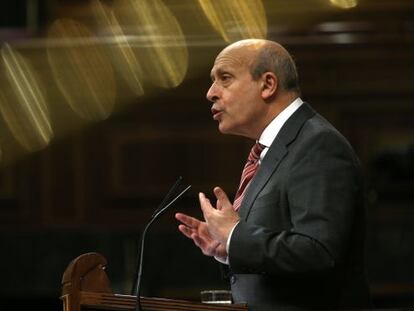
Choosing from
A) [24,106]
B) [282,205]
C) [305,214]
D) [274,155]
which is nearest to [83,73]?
[24,106]

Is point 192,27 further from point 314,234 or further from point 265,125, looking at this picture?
point 314,234

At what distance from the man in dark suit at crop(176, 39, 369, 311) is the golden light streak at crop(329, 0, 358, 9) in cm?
312

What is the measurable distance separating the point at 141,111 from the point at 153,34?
0.42 meters

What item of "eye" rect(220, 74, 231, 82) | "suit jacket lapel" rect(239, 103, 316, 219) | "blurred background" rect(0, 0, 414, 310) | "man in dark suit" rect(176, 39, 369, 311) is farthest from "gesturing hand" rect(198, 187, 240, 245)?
"blurred background" rect(0, 0, 414, 310)

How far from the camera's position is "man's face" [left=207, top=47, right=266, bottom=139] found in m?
2.71

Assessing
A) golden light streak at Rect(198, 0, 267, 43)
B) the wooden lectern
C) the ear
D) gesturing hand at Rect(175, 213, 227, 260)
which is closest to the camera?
the wooden lectern

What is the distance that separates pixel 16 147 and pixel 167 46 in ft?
3.20

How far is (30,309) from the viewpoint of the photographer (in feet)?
18.0

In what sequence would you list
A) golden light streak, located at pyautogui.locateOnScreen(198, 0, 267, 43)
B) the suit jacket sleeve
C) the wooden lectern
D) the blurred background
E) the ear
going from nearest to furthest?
the wooden lectern
the suit jacket sleeve
the ear
the blurred background
golden light streak, located at pyautogui.locateOnScreen(198, 0, 267, 43)

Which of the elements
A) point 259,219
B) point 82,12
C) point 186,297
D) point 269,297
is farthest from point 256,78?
point 82,12

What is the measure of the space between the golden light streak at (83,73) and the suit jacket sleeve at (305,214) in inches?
129

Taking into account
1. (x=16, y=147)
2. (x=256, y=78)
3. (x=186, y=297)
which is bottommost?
(x=186, y=297)

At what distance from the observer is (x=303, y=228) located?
2.39 meters

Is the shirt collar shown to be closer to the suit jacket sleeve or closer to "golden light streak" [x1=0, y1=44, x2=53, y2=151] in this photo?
the suit jacket sleeve
